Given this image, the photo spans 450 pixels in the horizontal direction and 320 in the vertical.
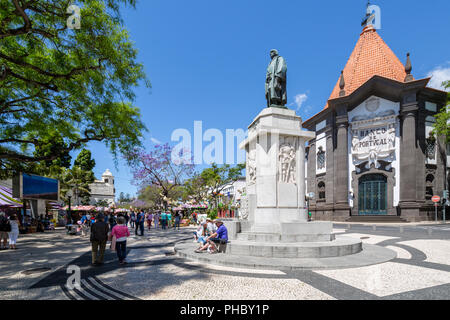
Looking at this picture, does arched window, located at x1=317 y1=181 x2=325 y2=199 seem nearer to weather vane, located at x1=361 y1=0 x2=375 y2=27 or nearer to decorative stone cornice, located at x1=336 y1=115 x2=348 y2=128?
decorative stone cornice, located at x1=336 y1=115 x2=348 y2=128

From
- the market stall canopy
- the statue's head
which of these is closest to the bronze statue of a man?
the statue's head

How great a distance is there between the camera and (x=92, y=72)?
10844 mm

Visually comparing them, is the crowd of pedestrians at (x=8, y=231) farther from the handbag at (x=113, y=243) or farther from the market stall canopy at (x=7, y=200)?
the market stall canopy at (x=7, y=200)

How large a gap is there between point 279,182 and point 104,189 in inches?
4073

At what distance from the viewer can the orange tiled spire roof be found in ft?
103

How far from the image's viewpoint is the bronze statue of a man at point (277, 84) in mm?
10375

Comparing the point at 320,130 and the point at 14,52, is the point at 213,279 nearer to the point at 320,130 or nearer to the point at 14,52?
the point at 14,52

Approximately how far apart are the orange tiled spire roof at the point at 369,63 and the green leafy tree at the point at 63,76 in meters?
31.2

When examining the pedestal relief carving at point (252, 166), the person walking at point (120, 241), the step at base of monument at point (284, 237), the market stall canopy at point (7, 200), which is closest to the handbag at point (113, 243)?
the person walking at point (120, 241)

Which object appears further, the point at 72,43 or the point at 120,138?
the point at 120,138

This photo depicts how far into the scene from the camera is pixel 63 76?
9.41 metres

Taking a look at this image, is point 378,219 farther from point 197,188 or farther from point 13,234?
point 13,234
